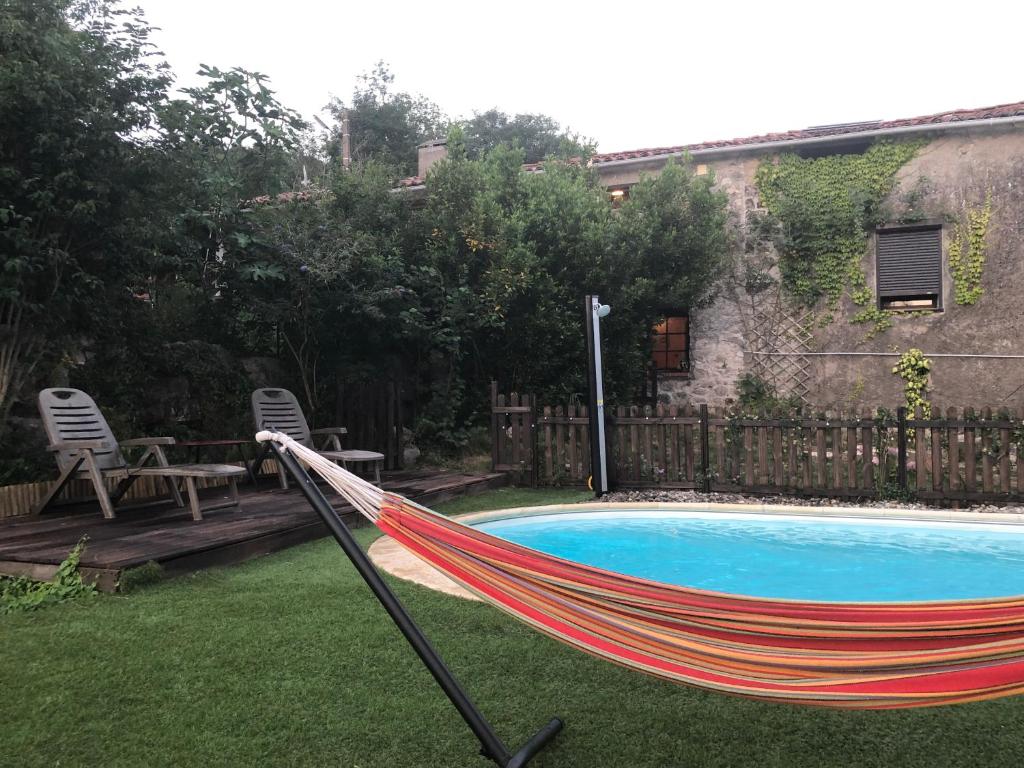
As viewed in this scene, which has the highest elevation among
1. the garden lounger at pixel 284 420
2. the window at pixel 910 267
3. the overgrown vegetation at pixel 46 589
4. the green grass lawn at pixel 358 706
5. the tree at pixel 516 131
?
the tree at pixel 516 131

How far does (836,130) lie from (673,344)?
428 centimetres

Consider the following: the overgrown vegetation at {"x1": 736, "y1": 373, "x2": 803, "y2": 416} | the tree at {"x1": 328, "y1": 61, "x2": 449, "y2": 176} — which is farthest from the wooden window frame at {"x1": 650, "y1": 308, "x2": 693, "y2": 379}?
the tree at {"x1": 328, "y1": 61, "x2": 449, "y2": 176}

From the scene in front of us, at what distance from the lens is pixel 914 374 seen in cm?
1055

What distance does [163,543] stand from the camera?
4004 millimetres

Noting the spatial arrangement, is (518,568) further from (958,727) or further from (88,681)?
(88,681)

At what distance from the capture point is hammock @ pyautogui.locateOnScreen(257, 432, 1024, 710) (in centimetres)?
153

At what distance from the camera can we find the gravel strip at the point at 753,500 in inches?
250

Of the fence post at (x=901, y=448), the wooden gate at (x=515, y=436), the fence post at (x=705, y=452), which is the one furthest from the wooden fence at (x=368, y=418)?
the fence post at (x=901, y=448)

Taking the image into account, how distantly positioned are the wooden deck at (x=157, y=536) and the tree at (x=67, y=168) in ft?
5.20

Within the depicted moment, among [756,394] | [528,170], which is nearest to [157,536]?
[528,170]

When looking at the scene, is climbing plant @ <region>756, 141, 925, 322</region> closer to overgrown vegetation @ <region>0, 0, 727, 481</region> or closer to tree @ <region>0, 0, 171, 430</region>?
overgrown vegetation @ <region>0, 0, 727, 481</region>

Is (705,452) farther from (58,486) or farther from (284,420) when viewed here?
(58,486)

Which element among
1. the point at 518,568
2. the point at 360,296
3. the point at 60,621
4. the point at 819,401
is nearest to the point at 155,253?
the point at 360,296

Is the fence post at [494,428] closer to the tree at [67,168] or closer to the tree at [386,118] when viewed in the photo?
the tree at [67,168]
